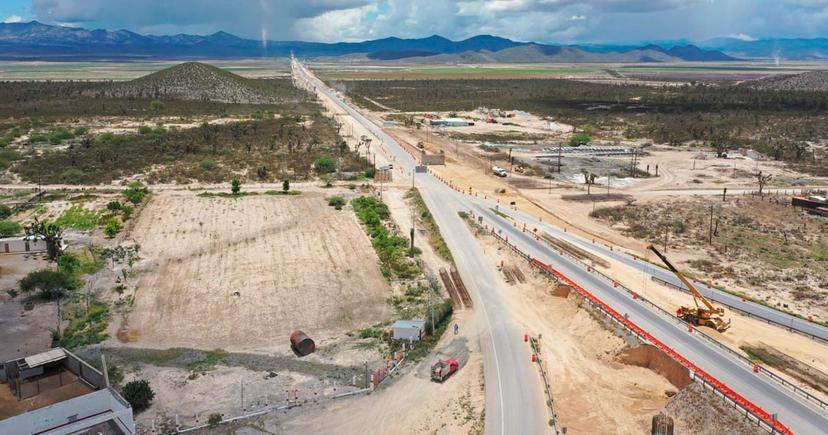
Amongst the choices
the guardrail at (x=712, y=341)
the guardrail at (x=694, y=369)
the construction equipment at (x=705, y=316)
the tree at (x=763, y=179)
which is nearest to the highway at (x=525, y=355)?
the guardrail at (x=712, y=341)

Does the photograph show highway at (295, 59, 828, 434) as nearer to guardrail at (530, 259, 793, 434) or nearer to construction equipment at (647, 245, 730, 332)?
guardrail at (530, 259, 793, 434)

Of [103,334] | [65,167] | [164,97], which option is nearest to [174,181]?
[65,167]

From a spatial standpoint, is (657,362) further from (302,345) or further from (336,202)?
(336,202)

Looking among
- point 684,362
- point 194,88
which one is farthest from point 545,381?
point 194,88

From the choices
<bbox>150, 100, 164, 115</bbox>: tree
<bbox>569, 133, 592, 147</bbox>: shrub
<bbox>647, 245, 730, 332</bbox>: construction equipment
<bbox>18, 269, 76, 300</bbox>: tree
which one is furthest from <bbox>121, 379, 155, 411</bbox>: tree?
<bbox>150, 100, 164, 115</bbox>: tree

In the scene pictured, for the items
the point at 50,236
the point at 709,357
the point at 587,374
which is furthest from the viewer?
the point at 50,236
